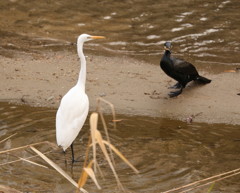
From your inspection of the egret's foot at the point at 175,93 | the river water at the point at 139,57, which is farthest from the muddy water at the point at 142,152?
the egret's foot at the point at 175,93

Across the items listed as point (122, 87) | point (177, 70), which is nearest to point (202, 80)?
point (177, 70)

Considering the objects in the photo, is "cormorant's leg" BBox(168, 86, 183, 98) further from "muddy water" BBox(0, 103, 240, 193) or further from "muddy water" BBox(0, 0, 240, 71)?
"muddy water" BBox(0, 0, 240, 71)

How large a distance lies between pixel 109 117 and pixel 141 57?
250 cm

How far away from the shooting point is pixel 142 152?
691cm

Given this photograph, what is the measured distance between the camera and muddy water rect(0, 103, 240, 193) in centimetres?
613

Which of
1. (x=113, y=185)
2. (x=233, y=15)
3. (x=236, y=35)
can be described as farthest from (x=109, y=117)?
(x=233, y=15)

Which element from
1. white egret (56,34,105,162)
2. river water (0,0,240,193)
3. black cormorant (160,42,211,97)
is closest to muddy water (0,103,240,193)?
river water (0,0,240,193)

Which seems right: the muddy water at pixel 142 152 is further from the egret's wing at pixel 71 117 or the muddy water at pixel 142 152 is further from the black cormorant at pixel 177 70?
the black cormorant at pixel 177 70

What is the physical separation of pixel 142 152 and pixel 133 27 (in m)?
5.26

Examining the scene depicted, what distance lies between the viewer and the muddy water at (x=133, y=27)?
10.7 metres

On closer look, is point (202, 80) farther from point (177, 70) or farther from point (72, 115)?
point (72, 115)

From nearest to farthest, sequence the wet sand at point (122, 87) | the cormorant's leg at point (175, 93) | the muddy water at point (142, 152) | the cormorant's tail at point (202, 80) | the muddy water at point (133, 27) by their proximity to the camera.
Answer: the muddy water at point (142, 152), the wet sand at point (122, 87), the cormorant's leg at point (175, 93), the cormorant's tail at point (202, 80), the muddy water at point (133, 27)

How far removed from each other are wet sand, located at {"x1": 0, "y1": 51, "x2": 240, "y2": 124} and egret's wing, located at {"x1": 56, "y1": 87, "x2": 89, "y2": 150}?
1572 millimetres

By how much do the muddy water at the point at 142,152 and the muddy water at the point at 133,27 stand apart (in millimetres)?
2482
